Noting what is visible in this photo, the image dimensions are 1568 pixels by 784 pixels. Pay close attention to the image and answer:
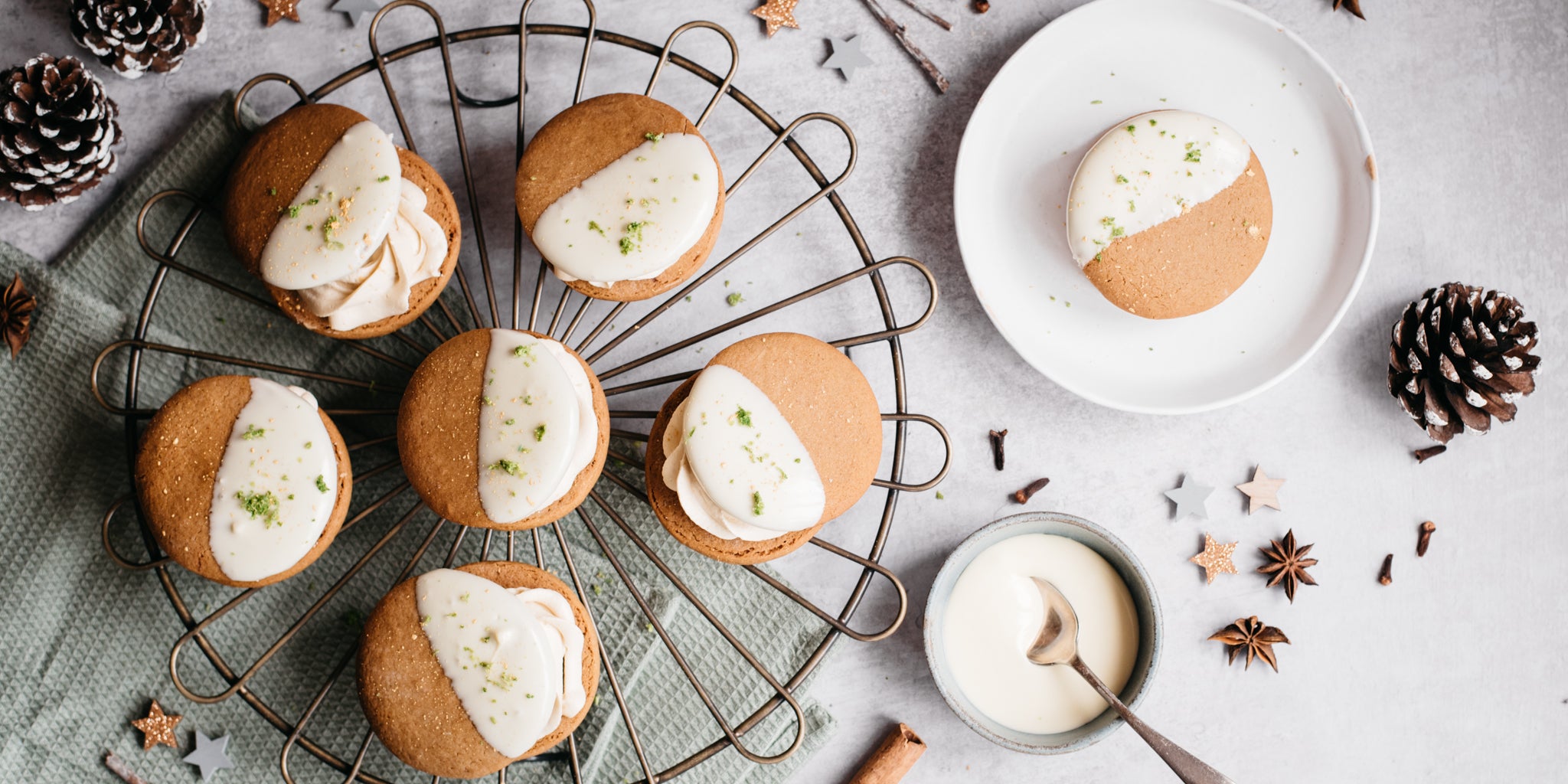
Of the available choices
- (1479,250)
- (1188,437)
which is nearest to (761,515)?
(1188,437)

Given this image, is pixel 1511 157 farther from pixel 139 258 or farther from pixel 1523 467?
pixel 139 258

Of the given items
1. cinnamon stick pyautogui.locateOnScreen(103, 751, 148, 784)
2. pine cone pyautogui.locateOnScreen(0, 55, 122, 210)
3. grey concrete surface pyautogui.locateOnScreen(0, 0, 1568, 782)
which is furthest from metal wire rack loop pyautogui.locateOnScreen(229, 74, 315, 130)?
cinnamon stick pyautogui.locateOnScreen(103, 751, 148, 784)

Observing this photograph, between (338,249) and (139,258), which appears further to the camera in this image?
(139,258)

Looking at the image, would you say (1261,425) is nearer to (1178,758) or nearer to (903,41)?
(1178,758)

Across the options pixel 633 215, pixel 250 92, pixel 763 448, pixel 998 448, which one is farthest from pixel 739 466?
pixel 250 92

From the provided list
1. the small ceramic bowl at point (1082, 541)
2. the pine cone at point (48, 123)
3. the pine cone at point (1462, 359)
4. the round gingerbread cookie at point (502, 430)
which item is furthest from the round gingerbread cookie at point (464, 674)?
the pine cone at point (1462, 359)

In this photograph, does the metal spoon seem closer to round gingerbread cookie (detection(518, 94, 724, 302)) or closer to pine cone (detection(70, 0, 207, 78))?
round gingerbread cookie (detection(518, 94, 724, 302))

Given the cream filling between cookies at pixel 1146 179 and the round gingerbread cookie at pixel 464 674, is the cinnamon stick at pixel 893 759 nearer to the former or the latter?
the round gingerbread cookie at pixel 464 674
